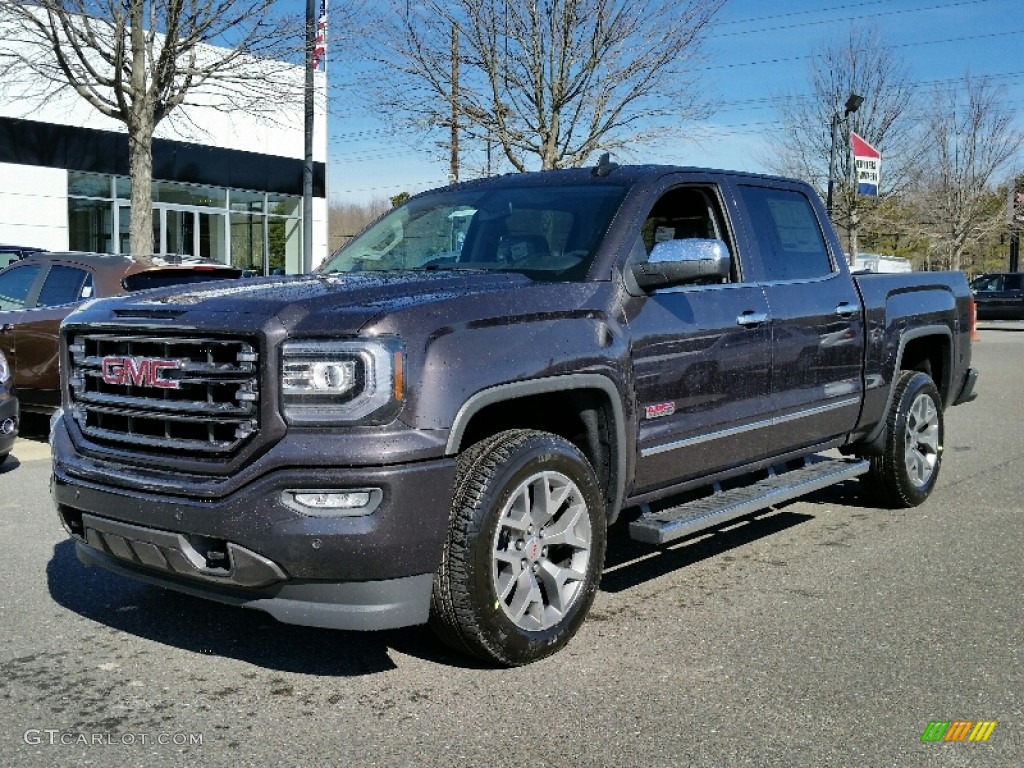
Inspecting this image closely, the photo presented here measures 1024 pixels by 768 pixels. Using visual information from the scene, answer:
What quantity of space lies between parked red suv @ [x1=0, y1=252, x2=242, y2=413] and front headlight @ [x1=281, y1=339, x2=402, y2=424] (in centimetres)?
556

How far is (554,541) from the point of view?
13.4ft

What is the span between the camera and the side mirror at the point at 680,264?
4449 mm

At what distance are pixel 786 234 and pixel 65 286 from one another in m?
6.28

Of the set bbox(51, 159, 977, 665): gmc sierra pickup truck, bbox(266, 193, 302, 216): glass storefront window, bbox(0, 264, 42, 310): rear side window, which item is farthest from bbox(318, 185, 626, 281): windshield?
bbox(266, 193, 302, 216): glass storefront window

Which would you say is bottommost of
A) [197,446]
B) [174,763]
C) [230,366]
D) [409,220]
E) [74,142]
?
[174,763]

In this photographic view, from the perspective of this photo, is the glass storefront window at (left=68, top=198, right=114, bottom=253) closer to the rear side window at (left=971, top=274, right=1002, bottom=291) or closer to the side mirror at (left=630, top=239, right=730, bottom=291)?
the side mirror at (left=630, top=239, right=730, bottom=291)

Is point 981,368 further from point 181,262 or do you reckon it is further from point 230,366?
point 230,366

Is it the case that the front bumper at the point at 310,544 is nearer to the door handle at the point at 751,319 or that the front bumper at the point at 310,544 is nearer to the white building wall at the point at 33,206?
the door handle at the point at 751,319

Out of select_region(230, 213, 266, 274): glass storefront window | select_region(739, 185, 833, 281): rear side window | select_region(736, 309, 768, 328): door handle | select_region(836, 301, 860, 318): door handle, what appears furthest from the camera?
select_region(230, 213, 266, 274): glass storefront window

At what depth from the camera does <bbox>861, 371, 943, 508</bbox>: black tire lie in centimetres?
652

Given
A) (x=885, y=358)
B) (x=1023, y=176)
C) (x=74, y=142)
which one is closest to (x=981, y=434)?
(x=885, y=358)

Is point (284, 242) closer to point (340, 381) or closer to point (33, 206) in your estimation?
point (33, 206)

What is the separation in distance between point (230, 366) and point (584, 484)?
1.41 metres

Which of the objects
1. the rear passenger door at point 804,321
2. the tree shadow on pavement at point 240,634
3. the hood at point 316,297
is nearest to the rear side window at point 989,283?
the rear passenger door at point 804,321
